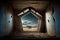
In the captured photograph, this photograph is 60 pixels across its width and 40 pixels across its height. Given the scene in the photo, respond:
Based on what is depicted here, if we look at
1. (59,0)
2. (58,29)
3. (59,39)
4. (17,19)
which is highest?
(59,0)

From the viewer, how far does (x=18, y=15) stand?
21.6 ft

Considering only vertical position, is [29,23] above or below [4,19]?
below

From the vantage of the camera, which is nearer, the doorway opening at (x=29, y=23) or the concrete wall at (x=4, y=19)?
the concrete wall at (x=4, y=19)

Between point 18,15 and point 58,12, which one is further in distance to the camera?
point 18,15

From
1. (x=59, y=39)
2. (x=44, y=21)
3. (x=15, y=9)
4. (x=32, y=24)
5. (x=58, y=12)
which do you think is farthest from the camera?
(x=32, y=24)

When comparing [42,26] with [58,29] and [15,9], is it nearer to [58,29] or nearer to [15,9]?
[15,9]

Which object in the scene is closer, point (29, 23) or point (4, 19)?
point (4, 19)

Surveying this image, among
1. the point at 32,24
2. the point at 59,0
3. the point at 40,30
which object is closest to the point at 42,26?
the point at 40,30

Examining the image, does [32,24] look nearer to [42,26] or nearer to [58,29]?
[42,26]

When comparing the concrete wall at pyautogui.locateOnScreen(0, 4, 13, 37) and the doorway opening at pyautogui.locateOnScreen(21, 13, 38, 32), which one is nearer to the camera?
the concrete wall at pyautogui.locateOnScreen(0, 4, 13, 37)

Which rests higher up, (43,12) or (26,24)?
(43,12)

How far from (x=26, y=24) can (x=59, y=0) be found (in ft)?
18.9

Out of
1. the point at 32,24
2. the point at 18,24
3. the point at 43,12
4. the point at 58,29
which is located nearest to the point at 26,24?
the point at 32,24

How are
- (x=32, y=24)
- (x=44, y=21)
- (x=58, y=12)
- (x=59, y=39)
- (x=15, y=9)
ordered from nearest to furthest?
(x=59, y=39) < (x=58, y=12) < (x=15, y=9) < (x=44, y=21) < (x=32, y=24)
